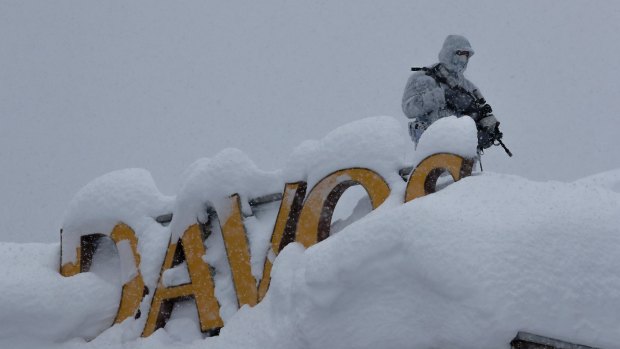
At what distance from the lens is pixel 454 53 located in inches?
365

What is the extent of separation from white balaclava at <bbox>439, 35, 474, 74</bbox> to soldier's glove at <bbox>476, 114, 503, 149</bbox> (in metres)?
0.57

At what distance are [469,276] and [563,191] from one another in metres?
1.16

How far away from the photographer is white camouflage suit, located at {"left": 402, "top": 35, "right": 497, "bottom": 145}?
8992 mm

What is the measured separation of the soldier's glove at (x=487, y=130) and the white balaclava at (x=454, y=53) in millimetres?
566

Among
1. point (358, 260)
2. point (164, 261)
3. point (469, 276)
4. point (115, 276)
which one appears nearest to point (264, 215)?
point (164, 261)

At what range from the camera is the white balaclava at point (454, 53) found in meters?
9.25

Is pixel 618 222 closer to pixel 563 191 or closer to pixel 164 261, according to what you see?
pixel 563 191

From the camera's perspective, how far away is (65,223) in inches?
371

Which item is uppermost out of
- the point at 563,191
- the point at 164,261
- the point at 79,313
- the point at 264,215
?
the point at 563,191

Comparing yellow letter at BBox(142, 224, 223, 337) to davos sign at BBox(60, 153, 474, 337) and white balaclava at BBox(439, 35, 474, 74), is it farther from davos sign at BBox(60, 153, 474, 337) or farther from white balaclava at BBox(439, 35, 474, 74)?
white balaclava at BBox(439, 35, 474, 74)

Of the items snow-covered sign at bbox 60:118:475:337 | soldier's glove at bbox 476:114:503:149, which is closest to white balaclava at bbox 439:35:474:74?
soldier's glove at bbox 476:114:503:149

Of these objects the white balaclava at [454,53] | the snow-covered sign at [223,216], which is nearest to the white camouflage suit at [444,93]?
the white balaclava at [454,53]

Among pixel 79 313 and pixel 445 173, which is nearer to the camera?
pixel 445 173

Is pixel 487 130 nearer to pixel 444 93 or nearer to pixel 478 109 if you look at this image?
pixel 478 109
